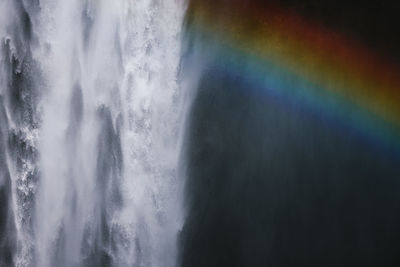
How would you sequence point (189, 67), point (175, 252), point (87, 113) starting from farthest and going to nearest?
point (189, 67)
point (175, 252)
point (87, 113)

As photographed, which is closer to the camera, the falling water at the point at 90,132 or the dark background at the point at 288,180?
the falling water at the point at 90,132

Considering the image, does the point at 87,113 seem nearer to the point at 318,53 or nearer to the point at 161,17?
the point at 161,17

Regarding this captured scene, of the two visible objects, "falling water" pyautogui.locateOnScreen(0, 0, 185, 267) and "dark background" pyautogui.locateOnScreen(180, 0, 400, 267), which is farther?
"dark background" pyautogui.locateOnScreen(180, 0, 400, 267)

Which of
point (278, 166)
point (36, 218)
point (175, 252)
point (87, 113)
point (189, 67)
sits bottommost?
point (175, 252)

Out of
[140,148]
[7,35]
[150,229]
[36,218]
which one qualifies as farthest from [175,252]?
[7,35]
